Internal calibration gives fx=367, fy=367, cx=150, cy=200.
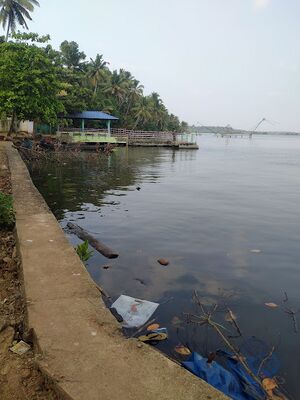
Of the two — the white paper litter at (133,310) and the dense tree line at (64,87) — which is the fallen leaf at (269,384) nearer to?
the white paper litter at (133,310)

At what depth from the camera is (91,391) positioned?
8.45 feet

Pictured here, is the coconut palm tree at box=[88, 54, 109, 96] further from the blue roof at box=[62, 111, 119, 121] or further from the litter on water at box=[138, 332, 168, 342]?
the litter on water at box=[138, 332, 168, 342]

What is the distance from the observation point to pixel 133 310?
538 centimetres

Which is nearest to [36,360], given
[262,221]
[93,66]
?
[262,221]

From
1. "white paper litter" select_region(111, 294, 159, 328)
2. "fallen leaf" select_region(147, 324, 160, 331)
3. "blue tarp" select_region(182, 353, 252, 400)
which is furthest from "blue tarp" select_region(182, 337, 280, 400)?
"white paper litter" select_region(111, 294, 159, 328)

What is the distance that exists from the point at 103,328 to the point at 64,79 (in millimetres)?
46279

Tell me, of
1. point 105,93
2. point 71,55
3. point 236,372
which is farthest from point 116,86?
point 236,372

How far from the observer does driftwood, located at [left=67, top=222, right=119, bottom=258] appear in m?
7.75

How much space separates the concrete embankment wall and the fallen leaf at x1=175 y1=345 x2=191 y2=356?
1.28 m

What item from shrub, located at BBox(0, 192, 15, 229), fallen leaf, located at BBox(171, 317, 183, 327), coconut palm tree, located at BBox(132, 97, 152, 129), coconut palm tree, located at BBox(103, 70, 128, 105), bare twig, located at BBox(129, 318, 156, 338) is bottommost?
fallen leaf, located at BBox(171, 317, 183, 327)

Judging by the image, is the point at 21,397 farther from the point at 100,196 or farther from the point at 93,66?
the point at 93,66

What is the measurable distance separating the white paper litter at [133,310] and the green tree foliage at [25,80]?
25.8 meters

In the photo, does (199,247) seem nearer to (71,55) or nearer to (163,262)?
(163,262)

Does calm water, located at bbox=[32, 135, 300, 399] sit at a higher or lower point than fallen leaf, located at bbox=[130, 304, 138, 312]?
lower
